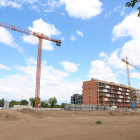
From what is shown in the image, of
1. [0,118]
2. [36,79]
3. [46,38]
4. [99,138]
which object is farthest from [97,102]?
[99,138]

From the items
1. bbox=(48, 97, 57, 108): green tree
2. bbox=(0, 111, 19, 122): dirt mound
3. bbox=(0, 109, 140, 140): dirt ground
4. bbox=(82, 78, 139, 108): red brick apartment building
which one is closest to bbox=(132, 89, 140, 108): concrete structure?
bbox=(82, 78, 139, 108): red brick apartment building

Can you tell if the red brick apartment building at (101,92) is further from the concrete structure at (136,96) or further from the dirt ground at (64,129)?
the dirt ground at (64,129)

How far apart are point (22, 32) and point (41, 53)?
554 inches

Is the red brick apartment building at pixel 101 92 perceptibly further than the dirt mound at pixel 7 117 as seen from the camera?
Yes

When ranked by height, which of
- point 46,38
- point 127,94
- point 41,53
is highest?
point 46,38

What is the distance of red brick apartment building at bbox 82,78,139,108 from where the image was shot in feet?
297

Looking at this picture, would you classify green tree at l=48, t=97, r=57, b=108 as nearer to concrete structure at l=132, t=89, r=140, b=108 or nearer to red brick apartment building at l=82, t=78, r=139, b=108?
red brick apartment building at l=82, t=78, r=139, b=108

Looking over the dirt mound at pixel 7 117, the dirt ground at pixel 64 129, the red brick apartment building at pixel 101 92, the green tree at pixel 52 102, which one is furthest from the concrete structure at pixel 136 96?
the dirt mound at pixel 7 117

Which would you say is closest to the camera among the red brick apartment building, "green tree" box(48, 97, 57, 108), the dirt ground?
the dirt ground

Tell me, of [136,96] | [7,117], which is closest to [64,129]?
[7,117]

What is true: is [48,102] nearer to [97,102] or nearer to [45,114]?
[97,102]

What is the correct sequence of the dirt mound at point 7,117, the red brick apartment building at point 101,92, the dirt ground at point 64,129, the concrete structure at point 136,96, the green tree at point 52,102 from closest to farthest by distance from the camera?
the dirt ground at point 64,129
the dirt mound at point 7,117
the red brick apartment building at point 101,92
the green tree at point 52,102
the concrete structure at point 136,96

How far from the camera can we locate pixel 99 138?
1267 centimetres

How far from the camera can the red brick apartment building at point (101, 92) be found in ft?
297
